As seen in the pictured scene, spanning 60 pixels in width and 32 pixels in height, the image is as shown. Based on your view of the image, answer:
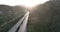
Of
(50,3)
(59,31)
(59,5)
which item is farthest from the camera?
(50,3)

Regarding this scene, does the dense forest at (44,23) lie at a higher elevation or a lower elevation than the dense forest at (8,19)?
lower

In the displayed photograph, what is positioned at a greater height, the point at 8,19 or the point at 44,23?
the point at 8,19

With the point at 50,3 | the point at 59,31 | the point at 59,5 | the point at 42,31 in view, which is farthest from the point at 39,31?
the point at 50,3

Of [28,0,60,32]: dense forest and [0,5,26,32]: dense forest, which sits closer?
[0,5,26,32]: dense forest

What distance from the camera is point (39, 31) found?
11.1m

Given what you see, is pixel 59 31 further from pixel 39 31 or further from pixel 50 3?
pixel 50 3

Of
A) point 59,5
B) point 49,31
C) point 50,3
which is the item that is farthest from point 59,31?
point 50,3

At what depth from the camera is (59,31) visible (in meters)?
10.4

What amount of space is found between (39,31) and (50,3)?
136 feet

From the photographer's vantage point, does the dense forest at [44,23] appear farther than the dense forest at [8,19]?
Yes

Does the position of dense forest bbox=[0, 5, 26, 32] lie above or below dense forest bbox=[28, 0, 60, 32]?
above

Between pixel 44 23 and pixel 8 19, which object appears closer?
pixel 8 19

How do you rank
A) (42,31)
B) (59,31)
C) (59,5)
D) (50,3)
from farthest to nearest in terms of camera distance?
(50,3) → (59,5) → (42,31) → (59,31)

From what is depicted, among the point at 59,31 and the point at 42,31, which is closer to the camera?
the point at 59,31
